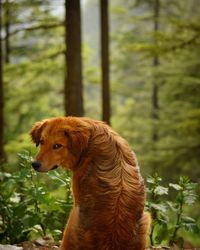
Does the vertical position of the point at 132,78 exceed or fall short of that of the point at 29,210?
it exceeds it

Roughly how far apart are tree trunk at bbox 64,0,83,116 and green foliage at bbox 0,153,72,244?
3.68m

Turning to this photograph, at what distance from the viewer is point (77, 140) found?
3.33 m

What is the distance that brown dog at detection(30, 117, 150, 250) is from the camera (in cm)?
331

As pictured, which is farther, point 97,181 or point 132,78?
point 132,78

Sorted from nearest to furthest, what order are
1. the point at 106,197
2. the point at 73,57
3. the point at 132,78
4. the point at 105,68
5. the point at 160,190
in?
the point at 106,197, the point at 160,190, the point at 73,57, the point at 105,68, the point at 132,78

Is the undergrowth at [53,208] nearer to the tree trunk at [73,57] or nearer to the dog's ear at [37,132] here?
the dog's ear at [37,132]

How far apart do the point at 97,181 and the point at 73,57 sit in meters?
5.74

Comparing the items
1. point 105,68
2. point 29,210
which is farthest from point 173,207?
point 105,68

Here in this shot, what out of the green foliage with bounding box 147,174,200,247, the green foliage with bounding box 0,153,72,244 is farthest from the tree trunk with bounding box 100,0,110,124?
the green foliage with bounding box 147,174,200,247

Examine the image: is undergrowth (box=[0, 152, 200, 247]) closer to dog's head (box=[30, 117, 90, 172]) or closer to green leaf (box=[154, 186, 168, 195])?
green leaf (box=[154, 186, 168, 195])

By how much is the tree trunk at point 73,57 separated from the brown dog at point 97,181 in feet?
17.7

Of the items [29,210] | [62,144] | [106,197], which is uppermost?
[62,144]

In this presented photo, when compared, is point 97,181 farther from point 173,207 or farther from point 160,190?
point 173,207

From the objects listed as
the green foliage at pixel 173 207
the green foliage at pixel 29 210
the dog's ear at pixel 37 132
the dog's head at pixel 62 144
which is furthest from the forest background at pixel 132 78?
the dog's head at pixel 62 144
